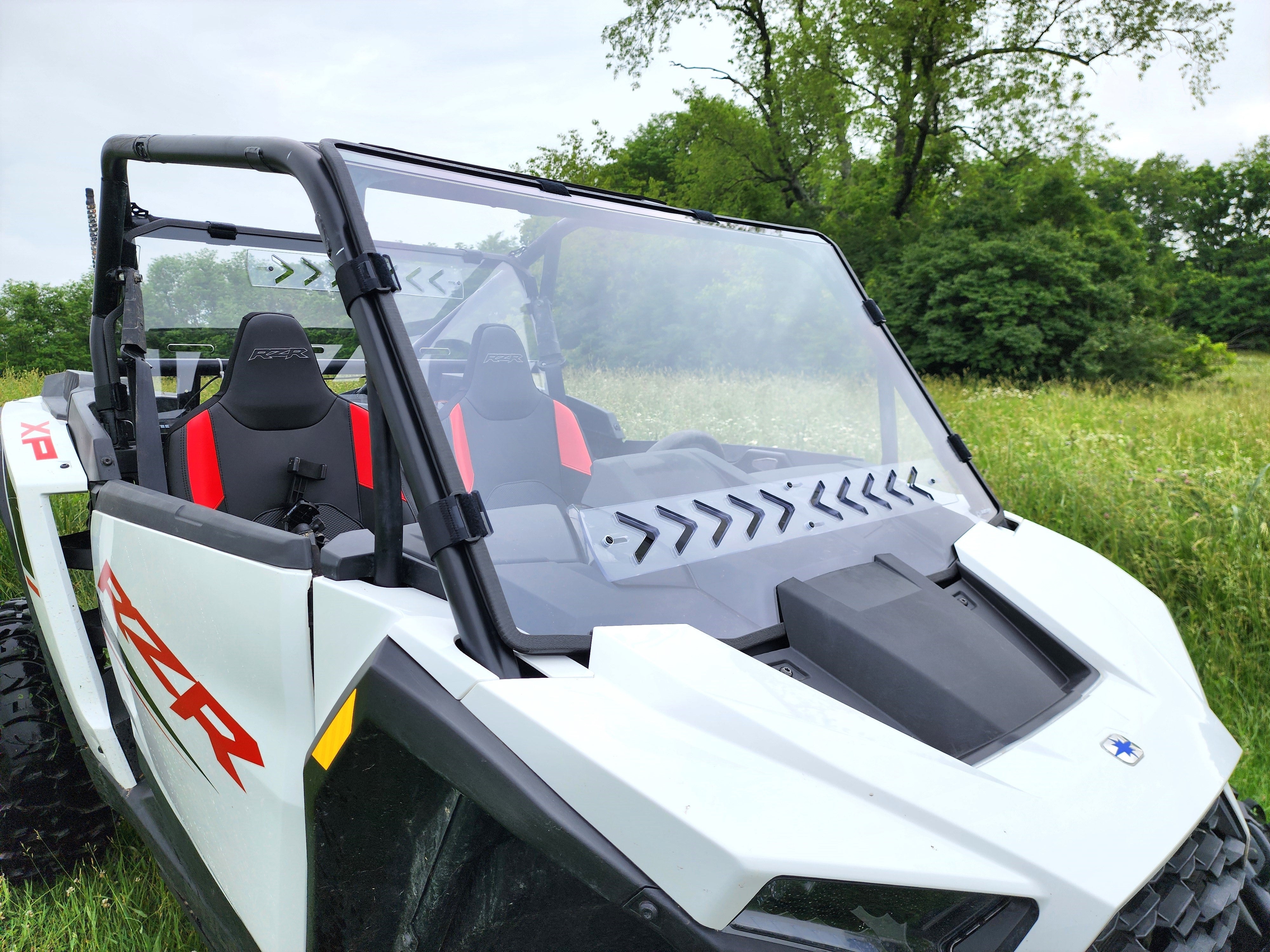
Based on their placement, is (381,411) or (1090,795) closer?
(1090,795)

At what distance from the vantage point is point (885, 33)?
16.4 m

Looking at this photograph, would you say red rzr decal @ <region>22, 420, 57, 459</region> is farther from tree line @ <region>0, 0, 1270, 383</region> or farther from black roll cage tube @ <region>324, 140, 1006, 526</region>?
tree line @ <region>0, 0, 1270, 383</region>

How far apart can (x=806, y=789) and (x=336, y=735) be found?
0.68 m

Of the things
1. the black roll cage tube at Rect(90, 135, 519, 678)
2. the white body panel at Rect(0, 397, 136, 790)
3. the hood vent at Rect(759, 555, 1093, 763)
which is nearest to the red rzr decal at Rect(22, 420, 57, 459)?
the white body panel at Rect(0, 397, 136, 790)

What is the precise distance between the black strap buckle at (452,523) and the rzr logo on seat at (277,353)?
1.69 meters

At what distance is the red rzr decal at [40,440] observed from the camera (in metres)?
2.06

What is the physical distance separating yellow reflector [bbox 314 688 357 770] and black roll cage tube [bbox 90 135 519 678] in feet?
0.69

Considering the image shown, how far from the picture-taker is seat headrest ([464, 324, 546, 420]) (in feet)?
4.70

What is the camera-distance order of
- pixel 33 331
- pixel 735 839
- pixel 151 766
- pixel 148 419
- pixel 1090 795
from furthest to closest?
1. pixel 33 331
2. pixel 148 419
3. pixel 151 766
4. pixel 1090 795
5. pixel 735 839

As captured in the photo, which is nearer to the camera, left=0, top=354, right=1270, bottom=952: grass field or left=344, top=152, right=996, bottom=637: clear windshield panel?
left=344, top=152, right=996, bottom=637: clear windshield panel

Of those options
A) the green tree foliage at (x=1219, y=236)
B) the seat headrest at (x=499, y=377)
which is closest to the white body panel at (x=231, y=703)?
Answer: the seat headrest at (x=499, y=377)

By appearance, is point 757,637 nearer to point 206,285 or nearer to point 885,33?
point 206,285

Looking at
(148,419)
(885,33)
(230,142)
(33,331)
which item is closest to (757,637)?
(230,142)

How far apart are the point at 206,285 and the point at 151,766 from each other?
5.65 ft
